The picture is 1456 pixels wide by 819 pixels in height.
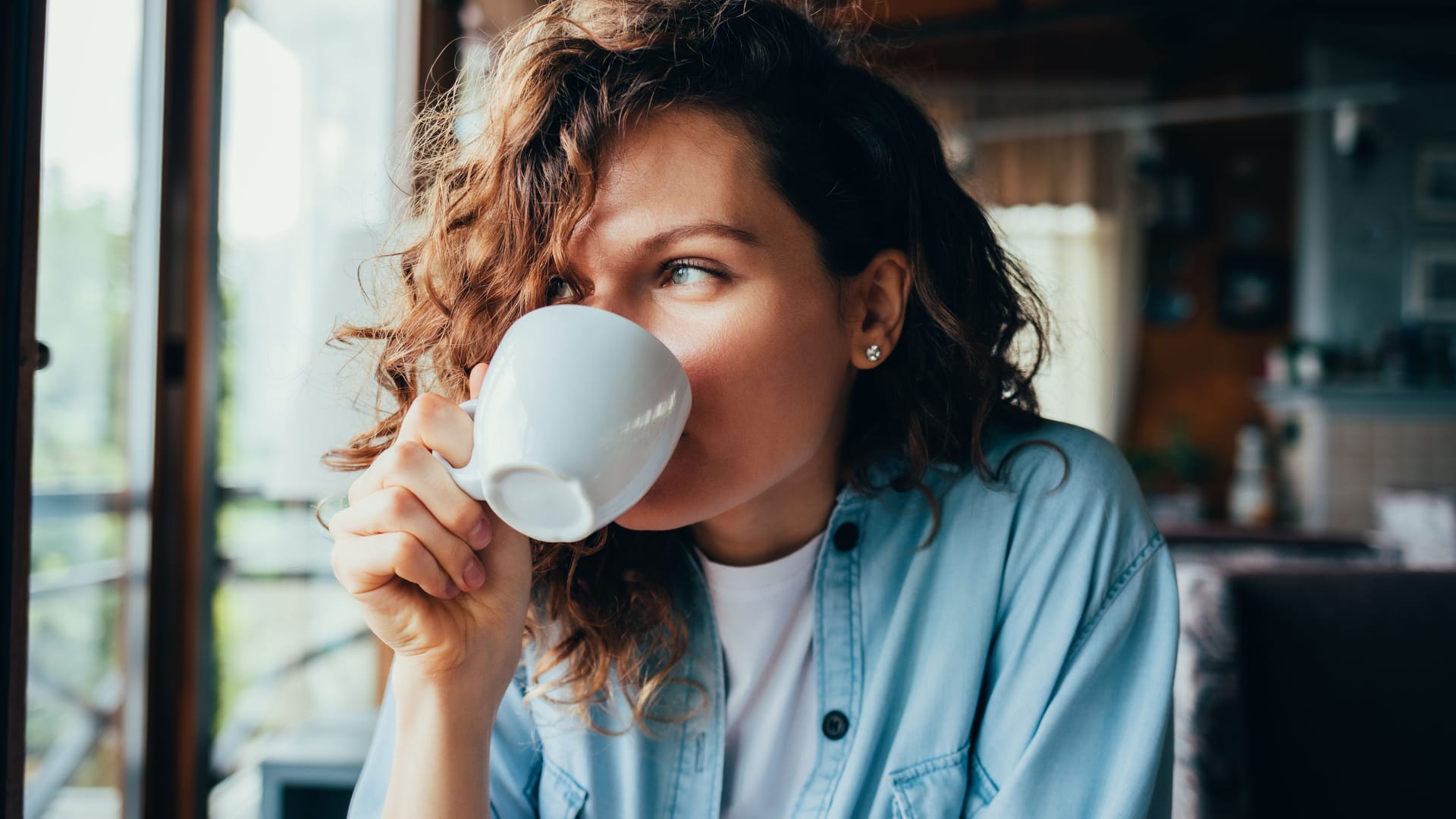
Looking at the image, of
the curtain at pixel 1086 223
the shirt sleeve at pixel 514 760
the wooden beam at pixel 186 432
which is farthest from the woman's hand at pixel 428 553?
the curtain at pixel 1086 223

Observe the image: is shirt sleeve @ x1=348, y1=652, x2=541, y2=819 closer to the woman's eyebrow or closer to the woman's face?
the woman's face

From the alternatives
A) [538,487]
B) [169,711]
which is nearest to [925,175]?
[538,487]

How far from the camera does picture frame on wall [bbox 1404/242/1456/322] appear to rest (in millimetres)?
6578

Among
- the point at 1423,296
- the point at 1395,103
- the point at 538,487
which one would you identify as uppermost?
the point at 1395,103

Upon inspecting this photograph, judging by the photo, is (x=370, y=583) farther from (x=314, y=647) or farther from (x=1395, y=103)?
(x=1395, y=103)

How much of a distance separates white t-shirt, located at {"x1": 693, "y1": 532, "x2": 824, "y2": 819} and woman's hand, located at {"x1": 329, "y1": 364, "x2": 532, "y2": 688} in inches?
12.0

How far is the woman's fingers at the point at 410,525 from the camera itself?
0.72m

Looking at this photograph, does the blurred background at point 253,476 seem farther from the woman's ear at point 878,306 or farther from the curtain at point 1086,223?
the curtain at point 1086,223

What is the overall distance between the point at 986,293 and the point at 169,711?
1.61 meters

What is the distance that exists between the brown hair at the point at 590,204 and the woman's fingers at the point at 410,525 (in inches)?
9.8

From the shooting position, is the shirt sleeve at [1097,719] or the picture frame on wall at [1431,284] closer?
the shirt sleeve at [1097,719]

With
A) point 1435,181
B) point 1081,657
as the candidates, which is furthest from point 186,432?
point 1435,181

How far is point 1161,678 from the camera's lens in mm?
896

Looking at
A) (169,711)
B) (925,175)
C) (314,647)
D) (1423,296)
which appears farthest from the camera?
(1423,296)
